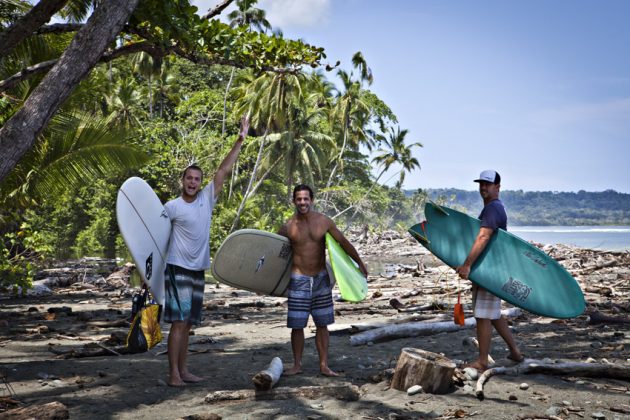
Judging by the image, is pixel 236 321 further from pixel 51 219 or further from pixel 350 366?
pixel 51 219

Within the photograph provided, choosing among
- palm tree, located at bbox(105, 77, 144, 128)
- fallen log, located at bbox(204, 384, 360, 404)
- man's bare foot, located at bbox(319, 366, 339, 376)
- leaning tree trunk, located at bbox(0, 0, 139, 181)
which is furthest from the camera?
palm tree, located at bbox(105, 77, 144, 128)

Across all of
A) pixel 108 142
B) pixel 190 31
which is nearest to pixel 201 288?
pixel 190 31

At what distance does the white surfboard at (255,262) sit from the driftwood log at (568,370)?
6.44 feet

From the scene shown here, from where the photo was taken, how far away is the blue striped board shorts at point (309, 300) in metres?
4.86

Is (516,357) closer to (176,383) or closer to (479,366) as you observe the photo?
(479,366)

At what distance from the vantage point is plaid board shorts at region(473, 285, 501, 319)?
4.73 m

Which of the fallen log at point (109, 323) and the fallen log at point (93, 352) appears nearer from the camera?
the fallen log at point (93, 352)

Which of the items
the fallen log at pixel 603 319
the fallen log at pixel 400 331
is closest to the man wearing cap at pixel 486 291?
the fallen log at pixel 400 331

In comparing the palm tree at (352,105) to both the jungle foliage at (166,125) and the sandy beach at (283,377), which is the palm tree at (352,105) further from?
the sandy beach at (283,377)

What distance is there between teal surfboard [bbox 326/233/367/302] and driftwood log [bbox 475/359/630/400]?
3.86 feet

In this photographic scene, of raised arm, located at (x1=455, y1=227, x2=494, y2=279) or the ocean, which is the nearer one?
raised arm, located at (x1=455, y1=227, x2=494, y2=279)

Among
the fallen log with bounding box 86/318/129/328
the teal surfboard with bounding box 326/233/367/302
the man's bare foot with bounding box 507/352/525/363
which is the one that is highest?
the teal surfboard with bounding box 326/233/367/302

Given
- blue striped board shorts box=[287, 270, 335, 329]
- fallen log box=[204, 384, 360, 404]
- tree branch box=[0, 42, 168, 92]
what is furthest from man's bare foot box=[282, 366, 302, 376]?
tree branch box=[0, 42, 168, 92]

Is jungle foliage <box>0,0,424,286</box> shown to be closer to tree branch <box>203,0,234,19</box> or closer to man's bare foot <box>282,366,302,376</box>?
tree branch <box>203,0,234,19</box>
